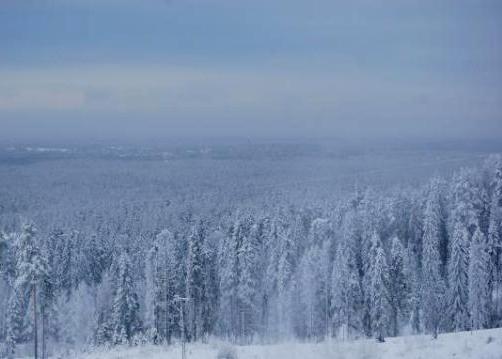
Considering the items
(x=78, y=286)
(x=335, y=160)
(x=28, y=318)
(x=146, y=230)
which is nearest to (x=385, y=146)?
(x=335, y=160)

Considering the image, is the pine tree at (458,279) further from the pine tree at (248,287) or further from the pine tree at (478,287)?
the pine tree at (248,287)

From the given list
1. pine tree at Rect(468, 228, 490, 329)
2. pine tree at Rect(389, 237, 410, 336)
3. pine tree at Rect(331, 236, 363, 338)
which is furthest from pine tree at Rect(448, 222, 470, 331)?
pine tree at Rect(331, 236, 363, 338)

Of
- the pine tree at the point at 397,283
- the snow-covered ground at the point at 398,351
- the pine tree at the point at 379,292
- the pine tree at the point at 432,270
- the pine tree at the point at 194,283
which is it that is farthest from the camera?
the pine tree at the point at 194,283

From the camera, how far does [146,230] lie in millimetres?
83000

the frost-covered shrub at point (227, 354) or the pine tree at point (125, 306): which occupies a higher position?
the frost-covered shrub at point (227, 354)

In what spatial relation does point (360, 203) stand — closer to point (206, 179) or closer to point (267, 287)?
point (267, 287)

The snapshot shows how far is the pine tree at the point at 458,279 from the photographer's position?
1729 inches

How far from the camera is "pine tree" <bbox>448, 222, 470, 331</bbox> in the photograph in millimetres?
43906

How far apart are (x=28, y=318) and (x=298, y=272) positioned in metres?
26.5

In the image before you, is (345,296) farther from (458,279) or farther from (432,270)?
(458,279)

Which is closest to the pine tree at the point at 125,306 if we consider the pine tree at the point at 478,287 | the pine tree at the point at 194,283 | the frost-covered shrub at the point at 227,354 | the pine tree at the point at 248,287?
the pine tree at the point at 194,283

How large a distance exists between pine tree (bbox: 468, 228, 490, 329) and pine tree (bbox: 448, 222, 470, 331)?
59.6 inches

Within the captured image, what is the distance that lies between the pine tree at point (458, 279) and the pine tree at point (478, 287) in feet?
4.97

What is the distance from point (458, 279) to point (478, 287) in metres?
2.94
